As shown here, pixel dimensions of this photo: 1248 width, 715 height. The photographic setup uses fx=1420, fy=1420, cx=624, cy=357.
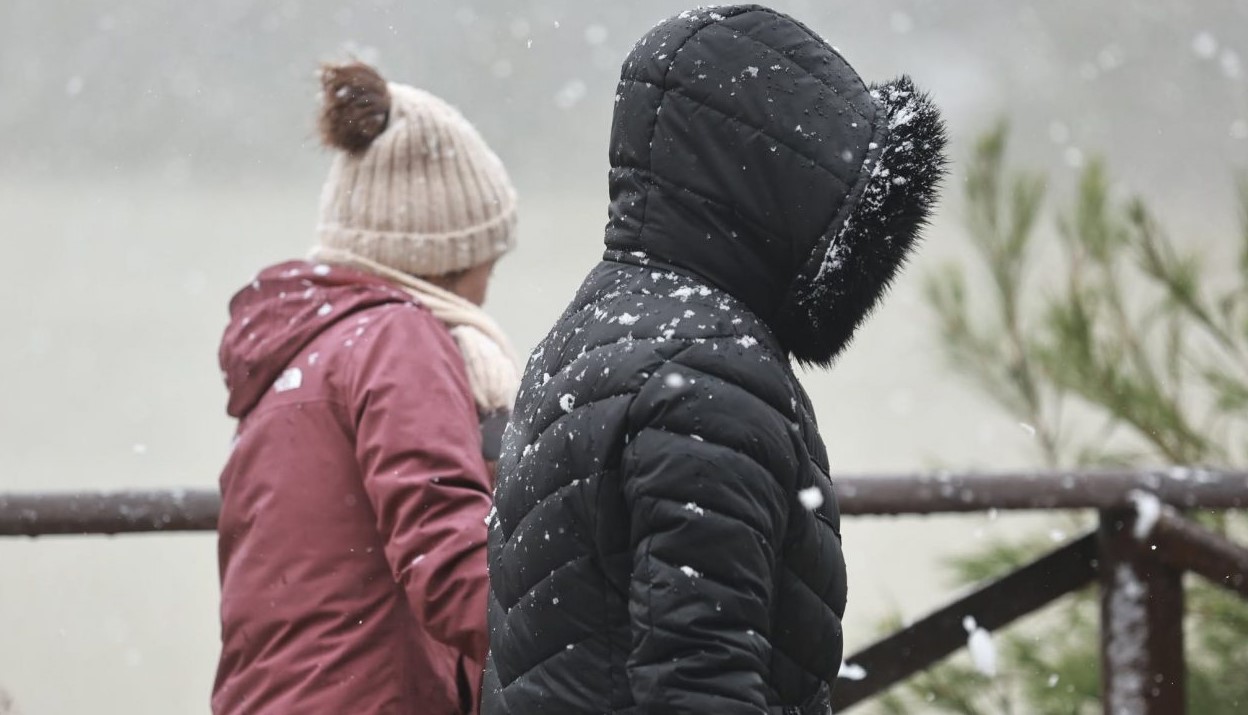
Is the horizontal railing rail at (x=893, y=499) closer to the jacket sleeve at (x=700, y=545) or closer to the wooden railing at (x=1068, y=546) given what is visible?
the wooden railing at (x=1068, y=546)

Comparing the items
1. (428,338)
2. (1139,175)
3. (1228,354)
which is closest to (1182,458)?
(1228,354)

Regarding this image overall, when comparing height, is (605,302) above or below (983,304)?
above

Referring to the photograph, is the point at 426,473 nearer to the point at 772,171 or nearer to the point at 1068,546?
the point at 772,171

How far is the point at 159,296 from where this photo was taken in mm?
22688

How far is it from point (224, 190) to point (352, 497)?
71.2 feet

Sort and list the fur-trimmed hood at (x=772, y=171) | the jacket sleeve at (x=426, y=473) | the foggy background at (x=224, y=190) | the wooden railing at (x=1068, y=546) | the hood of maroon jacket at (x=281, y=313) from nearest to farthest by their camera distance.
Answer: the fur-trimmed hood at (x=772, y=171) → the jacket sleeve at (x=426, y=473) → the hood of maroon jacket at (x=281, y=313) → the wooden railing at (x=1068, y=546) → the foggy background at (x=224, y=190)

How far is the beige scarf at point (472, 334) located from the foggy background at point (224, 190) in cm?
983

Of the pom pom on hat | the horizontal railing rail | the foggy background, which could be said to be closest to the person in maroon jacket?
the pom pom on hat

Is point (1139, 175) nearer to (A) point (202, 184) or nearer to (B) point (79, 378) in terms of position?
(A) point (202, 184)

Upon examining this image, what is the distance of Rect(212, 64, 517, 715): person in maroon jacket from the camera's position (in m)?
1.50

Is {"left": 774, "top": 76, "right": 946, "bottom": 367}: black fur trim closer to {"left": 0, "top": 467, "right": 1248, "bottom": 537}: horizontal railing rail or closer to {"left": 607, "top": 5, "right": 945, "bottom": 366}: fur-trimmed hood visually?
{"left": 607, "top": 5, "right": 945, "bottom": 366}: fur-trimmed hood

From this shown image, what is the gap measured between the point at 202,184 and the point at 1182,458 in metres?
Result: 20.2

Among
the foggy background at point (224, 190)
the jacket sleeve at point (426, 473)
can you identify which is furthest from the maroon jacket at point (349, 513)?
the foggy background at point (224, 190)

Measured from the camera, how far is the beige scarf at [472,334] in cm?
176
